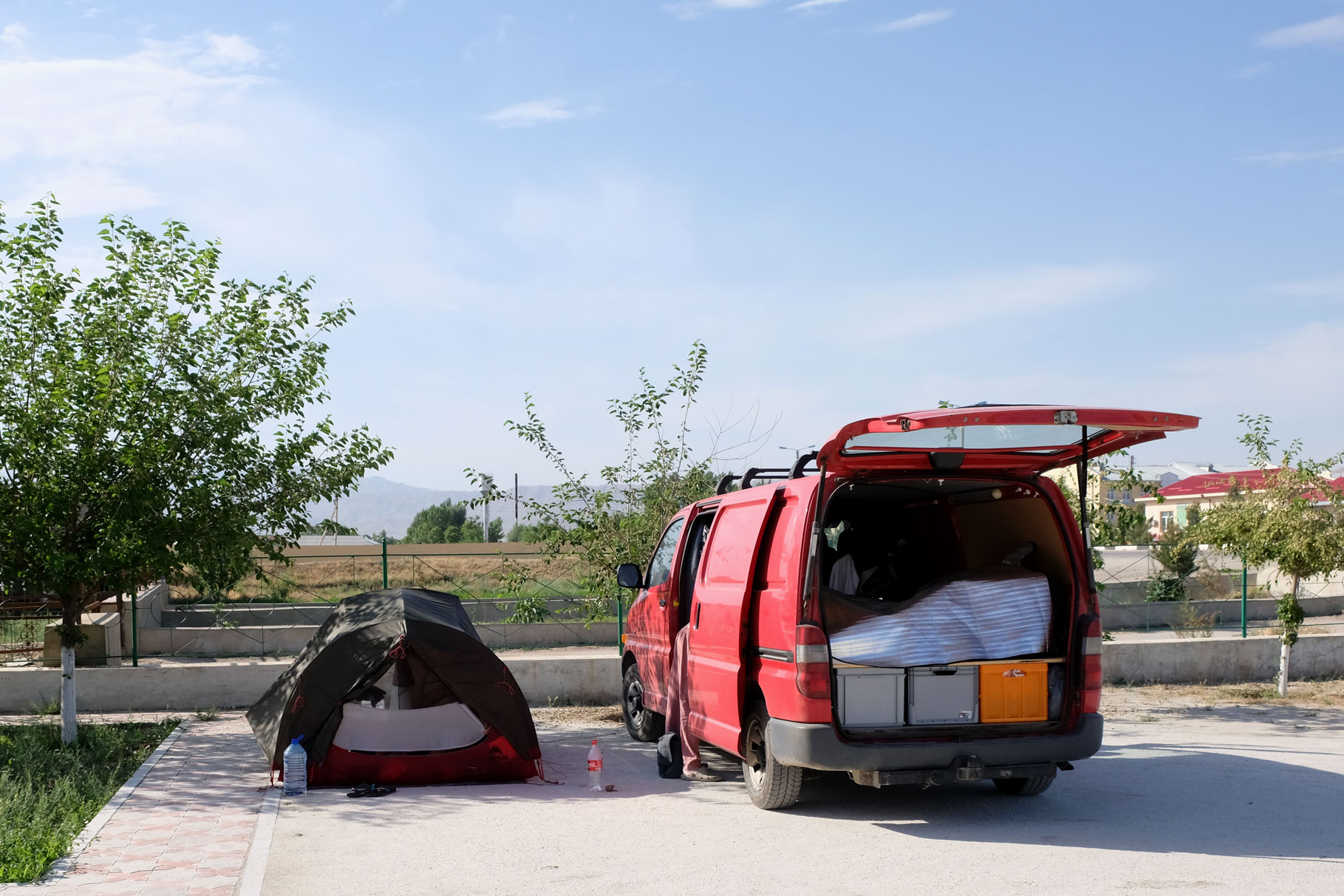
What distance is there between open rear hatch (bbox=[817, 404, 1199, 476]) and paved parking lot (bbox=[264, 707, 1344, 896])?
2.31 m

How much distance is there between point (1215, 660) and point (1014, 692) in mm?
8704

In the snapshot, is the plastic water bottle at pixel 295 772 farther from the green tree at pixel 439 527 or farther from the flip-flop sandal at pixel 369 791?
the green tree at pixel 439 527

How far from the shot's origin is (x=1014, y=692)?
7.32 meters

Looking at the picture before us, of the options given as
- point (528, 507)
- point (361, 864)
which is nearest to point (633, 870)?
point (361, 864)

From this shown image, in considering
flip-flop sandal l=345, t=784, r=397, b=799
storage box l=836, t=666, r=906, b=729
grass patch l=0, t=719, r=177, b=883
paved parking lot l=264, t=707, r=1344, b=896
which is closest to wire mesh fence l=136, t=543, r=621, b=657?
grass patch l=0, t=719, r=177, b=883

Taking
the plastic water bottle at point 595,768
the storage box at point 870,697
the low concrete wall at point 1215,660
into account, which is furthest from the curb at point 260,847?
the low concrete wall at point 1215,660

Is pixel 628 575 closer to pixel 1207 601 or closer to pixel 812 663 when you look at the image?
pixel 812 663

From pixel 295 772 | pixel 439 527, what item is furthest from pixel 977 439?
pixel 439 527

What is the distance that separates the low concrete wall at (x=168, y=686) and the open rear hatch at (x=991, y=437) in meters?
7.12

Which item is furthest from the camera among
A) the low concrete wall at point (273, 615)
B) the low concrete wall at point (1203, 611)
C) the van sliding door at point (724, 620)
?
the low concrete wall at point (273, 615)

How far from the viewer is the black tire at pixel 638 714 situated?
426 inches

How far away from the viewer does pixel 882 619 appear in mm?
7305

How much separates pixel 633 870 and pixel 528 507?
711 centimetres

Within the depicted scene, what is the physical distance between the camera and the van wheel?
7535mm
